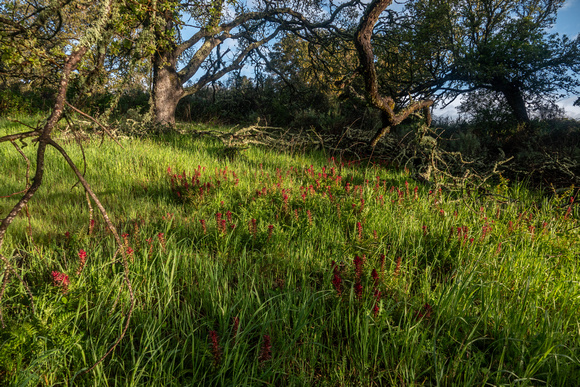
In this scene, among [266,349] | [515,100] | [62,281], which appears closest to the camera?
[266,349]

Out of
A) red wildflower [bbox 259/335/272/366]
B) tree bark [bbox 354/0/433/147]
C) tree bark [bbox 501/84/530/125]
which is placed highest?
tree bark [bbox 501/84/530/125]

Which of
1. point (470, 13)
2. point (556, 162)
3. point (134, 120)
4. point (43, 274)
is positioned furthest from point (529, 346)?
point (470, 13)

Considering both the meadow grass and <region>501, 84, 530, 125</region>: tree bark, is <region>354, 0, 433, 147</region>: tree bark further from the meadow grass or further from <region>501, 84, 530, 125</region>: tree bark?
<region>501, 84, 530, 125</region>: tree bark

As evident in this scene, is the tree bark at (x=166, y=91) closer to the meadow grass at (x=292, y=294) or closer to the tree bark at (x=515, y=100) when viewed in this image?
the meadow grass at (x=292, y=294)

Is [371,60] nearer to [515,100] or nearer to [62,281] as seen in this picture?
[62,281]

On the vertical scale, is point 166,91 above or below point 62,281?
above

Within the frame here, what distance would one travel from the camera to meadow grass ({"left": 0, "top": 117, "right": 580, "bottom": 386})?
1587mm

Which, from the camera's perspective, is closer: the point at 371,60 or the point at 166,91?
the point at 371,60

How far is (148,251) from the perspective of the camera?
2.52 m

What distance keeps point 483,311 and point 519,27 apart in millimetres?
9307

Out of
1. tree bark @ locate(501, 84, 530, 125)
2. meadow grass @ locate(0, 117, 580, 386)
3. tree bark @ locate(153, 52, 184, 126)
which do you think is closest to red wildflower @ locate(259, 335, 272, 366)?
meadow grass @ locate(0, 117, 580, 386)

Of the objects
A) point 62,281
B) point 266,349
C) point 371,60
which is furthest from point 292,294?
point 371,60

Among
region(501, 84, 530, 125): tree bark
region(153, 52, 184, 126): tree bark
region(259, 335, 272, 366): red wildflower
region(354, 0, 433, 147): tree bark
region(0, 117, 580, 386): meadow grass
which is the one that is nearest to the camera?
region(259, 335, 272, 366): red wildflower

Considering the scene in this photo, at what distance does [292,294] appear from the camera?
6.95 ft
